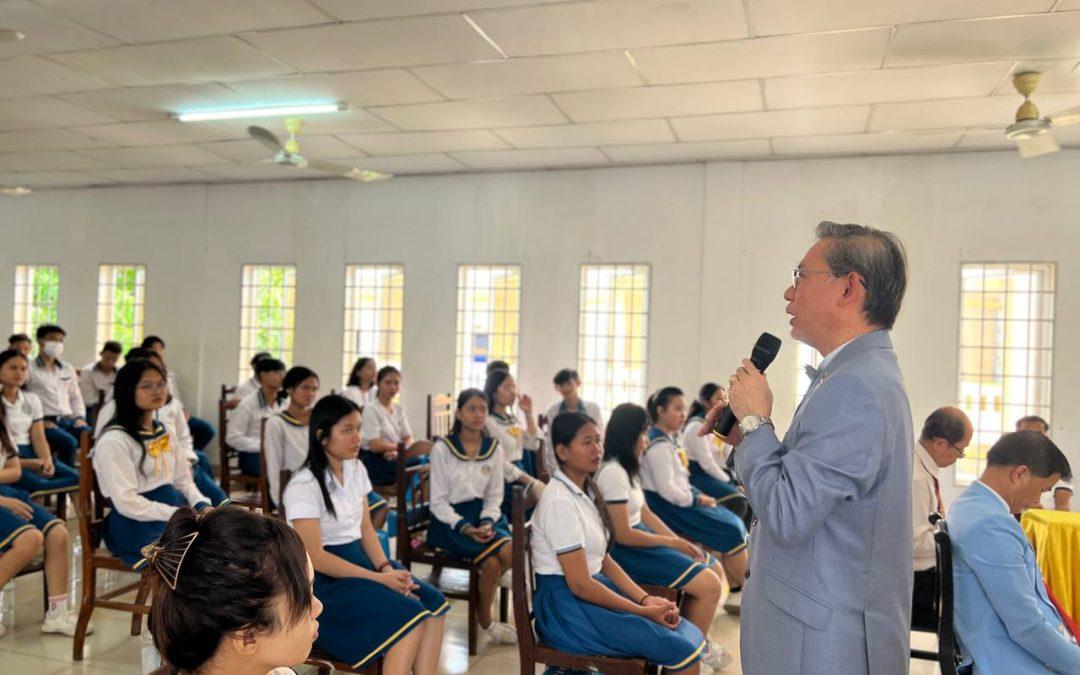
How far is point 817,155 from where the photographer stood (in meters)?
6.38

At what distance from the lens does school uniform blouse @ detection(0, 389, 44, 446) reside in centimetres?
473

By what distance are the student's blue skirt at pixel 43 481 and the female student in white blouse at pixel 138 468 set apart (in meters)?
1.45

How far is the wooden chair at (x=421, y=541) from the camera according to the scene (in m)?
3.46

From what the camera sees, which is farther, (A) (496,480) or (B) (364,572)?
(A) (496,480)

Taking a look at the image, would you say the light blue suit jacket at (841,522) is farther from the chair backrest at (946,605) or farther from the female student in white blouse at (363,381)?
the female student in white blouse at (363,381)

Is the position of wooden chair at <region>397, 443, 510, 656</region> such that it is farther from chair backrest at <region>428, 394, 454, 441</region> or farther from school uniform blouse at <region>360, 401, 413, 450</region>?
chair backrest at <region>428, 394, 454, 441</region>

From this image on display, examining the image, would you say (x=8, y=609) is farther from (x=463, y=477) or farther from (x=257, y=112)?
(x=257, y=112)

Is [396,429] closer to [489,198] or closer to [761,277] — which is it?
[489,198]

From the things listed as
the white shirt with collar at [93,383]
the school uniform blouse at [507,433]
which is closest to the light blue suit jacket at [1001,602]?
the school uniform blouse at [507,433]

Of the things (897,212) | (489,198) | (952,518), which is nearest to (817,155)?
(897,212)

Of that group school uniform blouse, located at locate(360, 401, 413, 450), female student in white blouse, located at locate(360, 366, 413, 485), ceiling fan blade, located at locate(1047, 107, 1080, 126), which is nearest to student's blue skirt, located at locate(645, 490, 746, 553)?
female student in white blouse, located at locate(360, 366, 413, 485)

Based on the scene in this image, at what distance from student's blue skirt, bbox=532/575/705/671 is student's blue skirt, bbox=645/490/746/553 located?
1544 mm

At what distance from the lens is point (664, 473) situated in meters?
4.04

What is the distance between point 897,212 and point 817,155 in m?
0.77
